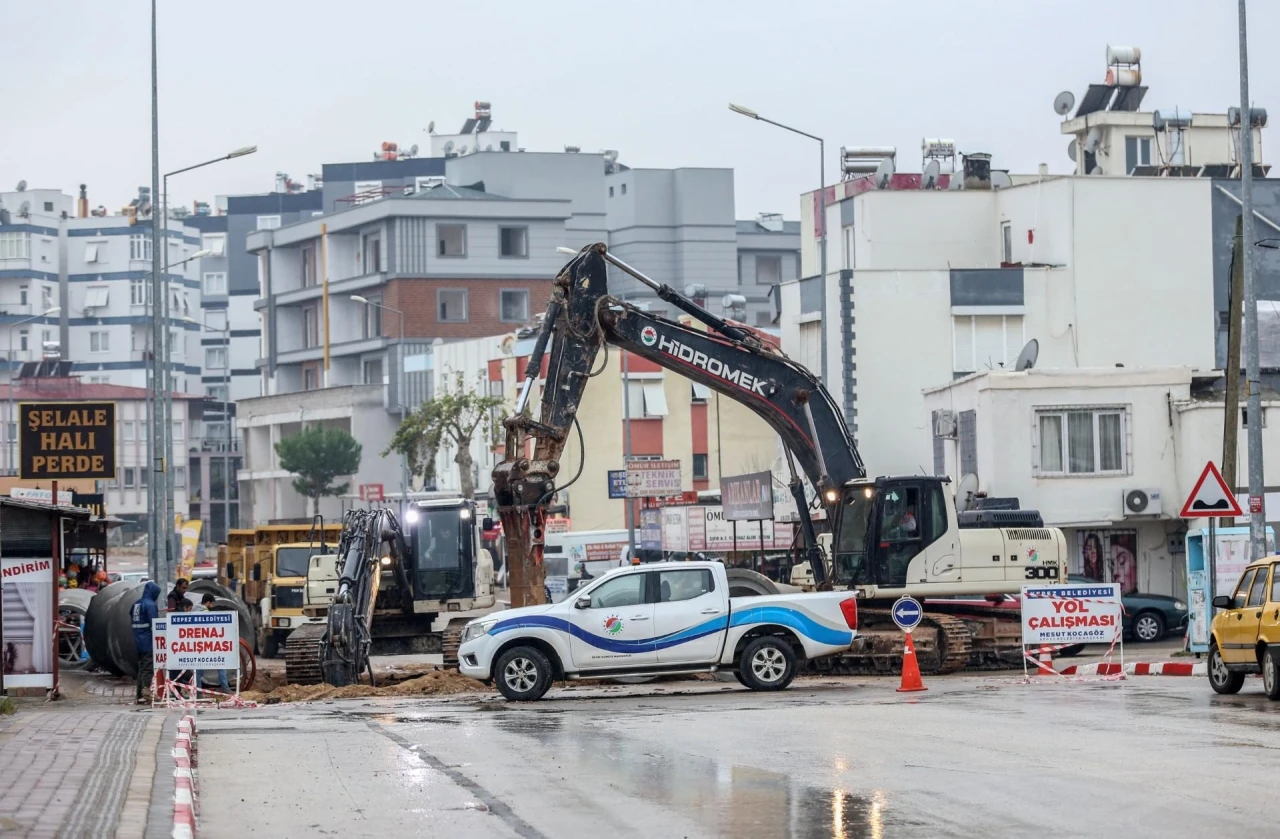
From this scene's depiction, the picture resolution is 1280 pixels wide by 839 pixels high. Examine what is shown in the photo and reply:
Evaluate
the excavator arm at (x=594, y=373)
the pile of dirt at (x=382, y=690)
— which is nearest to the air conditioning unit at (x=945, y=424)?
the excavator arm at (x=594, y=373)

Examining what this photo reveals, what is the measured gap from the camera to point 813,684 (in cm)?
2691

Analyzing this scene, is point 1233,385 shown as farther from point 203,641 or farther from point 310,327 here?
point 310,327

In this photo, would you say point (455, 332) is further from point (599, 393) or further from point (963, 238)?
point (963, 238)

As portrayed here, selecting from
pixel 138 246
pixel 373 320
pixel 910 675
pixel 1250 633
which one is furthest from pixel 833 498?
pixel 138 246

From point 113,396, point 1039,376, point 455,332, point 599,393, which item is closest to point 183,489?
point 113,396

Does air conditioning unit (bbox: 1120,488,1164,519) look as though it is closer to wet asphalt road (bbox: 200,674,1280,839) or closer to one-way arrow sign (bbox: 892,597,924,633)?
one-way arrow sign (bbox: 892,597,924,633)

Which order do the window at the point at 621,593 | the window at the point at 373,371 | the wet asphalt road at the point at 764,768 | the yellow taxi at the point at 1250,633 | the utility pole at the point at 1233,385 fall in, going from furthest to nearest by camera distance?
the window at the point at 373,371, the utility pole at the point at 1233,385, the window at the point at 621,593, the yellow taxi at the point at 1250,633, the wet asphalt road at the point at 764,768

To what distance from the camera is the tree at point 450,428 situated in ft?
253

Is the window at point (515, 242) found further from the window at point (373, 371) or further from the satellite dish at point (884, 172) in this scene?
the satellite dish at point (884, 172)

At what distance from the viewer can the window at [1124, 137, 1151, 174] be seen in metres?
72.8

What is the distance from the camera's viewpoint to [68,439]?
101ft

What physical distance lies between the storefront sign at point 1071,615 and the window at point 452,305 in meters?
84.1

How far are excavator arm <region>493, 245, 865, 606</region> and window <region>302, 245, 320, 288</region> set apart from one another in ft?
292

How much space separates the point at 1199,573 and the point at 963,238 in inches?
1308
